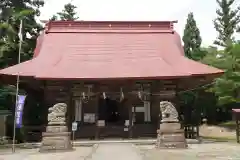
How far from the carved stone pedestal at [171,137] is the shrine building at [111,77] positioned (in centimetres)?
353

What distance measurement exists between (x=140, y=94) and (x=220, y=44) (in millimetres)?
24443

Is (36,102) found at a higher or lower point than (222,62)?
lower

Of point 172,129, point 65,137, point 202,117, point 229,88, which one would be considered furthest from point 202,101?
point 65,137

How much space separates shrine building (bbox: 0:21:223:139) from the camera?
1686 centimetres

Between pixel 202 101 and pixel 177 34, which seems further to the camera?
pixel 202 101

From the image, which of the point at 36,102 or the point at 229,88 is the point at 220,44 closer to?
the point at 229,88

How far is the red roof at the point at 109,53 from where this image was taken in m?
16.9

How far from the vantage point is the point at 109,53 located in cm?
1945

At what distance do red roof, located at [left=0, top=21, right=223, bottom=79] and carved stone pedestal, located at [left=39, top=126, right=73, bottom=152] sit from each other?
3815mm

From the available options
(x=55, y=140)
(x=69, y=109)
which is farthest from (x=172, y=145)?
(x=69, y=109)

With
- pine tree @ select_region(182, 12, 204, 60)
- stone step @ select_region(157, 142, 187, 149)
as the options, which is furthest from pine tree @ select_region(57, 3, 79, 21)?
stone step @ select_region(157, 142, 187, 149)

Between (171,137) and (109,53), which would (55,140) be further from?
(109,53)

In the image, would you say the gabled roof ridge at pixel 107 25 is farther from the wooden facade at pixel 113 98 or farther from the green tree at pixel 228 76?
the green tree at pixel 228 76

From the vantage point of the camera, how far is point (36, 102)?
23.4m
